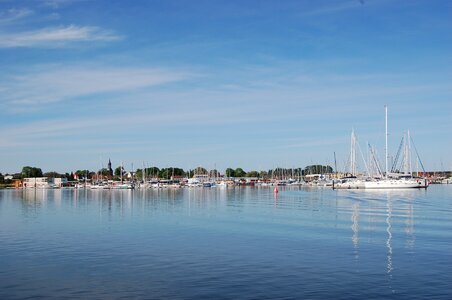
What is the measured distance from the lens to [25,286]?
91.9 ft

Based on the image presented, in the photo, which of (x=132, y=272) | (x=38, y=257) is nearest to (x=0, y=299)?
(x=132, y=272)

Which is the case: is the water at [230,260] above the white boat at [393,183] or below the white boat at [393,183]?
below

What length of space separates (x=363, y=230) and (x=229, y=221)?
18354 mm

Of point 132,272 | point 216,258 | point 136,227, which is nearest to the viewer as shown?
point 132,272

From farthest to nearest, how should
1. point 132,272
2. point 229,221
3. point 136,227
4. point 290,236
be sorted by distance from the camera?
1. point 229,221
2. point 136,227
3. point 290,236
4. point 132,272

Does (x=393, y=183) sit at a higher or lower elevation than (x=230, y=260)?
higher

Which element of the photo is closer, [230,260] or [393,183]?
[230,260]

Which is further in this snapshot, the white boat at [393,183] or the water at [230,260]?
the white boat at [393,183]

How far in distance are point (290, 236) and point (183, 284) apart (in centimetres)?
2165

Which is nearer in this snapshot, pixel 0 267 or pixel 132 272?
pixel 132 272

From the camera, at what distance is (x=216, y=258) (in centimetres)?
3597

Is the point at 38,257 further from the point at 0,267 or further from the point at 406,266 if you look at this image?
the point at 406,266

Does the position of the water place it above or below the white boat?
below

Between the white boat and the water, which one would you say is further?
the white boat
